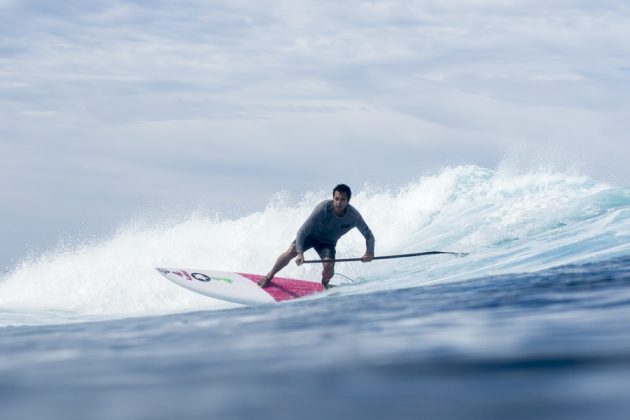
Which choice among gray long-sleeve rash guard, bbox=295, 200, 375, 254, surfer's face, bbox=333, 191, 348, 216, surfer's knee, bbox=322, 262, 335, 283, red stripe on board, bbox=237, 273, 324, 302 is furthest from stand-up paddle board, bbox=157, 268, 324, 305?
surfer's face, bbox=333, 191, 348, 216

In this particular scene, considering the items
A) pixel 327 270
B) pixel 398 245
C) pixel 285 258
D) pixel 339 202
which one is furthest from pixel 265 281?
pixel 398 245

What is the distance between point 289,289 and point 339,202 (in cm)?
182

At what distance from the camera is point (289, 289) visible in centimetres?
1153

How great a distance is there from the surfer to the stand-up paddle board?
34 centimetres

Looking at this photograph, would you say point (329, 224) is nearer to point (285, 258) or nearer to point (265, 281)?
point (285, 258)

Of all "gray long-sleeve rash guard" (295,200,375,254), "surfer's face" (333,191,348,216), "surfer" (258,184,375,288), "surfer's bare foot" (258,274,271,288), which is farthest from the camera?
"surfer's bare foot" (258,274,271,288)

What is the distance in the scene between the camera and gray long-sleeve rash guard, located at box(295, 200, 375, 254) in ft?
34.9

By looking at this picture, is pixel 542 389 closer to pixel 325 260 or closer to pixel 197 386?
pixel 197 386

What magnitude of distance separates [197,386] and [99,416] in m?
0.52

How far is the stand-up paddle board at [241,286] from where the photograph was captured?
37.5 ft

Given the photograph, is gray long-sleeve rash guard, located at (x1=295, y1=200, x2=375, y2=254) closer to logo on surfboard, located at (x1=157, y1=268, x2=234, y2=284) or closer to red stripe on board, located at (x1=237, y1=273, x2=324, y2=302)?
red stripe on board, located at (x1=237, y1=273, x2=324, y2=302)

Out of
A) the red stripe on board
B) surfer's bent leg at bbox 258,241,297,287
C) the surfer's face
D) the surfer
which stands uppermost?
the surfer's face

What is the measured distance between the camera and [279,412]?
2471 millimetres

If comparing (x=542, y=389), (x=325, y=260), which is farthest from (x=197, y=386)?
(x=325, y=260)
